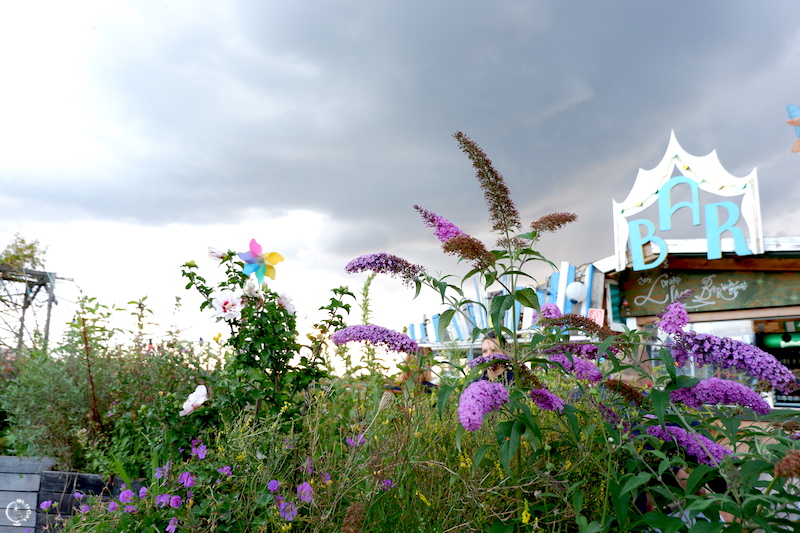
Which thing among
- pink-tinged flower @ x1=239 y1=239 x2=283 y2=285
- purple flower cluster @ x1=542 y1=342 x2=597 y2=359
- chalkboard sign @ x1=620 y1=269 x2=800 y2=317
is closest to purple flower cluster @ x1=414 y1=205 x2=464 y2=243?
purple flower cluster @ x1=542 y1=342 x2=597 y2=359

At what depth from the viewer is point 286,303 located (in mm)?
3377

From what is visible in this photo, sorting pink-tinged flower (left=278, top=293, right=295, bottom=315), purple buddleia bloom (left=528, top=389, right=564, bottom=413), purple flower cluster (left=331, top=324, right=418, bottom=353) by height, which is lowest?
purple buddleia bloom (left=528, top=389, right=564, bottom=413)

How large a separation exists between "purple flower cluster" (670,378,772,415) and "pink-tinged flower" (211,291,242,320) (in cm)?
230

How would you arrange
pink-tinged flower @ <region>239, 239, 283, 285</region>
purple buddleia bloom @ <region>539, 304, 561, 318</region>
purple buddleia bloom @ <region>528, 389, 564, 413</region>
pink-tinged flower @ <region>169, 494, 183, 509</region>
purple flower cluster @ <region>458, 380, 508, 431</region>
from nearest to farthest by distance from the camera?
purple flower cluster @ <region>458, 380, 508, 431</region> → purple buddleia bloom @ <region>528, 389, 564, 413</region> → pink-tinged flower @ <region>169, 494, 183, 509</region> → purple buddleia bloom @ <region>539, 304, 561, 318</region> → pink-tinged flower @ <region>239, 239, 283, 285</region>

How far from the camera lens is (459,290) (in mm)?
2137

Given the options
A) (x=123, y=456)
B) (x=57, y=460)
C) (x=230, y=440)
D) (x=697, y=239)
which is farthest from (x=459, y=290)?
(x=697, y=239)

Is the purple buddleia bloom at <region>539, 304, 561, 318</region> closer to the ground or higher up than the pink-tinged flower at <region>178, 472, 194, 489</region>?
higher up

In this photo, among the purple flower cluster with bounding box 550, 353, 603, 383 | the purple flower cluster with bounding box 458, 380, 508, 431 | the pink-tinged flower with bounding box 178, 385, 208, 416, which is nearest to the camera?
the purple flower cluster with bounding box 458, 380, 508, 431

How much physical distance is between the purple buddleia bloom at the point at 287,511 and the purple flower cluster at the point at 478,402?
32.3 inches

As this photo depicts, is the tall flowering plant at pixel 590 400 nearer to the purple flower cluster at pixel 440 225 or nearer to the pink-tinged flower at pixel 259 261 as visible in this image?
the purple flower cluster at pixel 440 225

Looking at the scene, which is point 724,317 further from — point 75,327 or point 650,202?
point 75,327

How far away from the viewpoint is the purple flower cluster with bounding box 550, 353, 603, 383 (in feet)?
7.05

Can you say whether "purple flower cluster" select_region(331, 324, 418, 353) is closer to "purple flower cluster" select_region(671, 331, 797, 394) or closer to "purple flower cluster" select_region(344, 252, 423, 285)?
"purple flower cluster" select_region(344, 252, 423, 285)

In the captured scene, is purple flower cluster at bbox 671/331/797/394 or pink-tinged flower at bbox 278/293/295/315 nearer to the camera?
purple flower cluster at bbox 671/331/797/394
